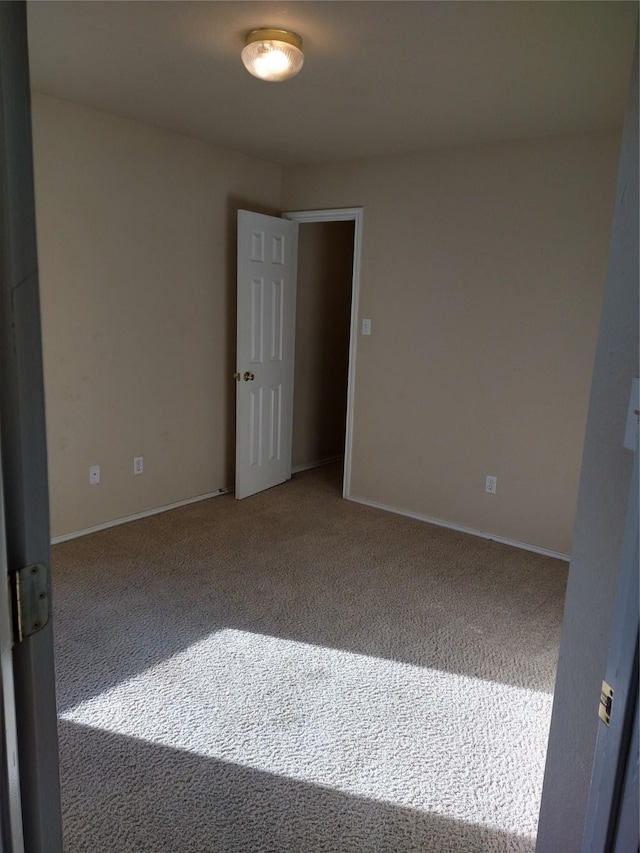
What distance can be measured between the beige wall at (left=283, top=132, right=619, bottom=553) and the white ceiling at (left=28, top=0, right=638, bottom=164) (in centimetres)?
30

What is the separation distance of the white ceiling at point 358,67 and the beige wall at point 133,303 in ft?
0.92

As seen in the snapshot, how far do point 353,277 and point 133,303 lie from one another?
154 centimetres

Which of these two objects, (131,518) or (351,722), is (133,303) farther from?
(351,722)

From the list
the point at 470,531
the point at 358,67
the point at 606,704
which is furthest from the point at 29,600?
the point at 470,531

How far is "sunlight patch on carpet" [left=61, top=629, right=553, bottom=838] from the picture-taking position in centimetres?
186

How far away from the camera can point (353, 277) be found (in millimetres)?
4277

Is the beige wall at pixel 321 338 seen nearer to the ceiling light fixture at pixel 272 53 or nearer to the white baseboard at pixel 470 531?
the white baseboard at pixel 470 531

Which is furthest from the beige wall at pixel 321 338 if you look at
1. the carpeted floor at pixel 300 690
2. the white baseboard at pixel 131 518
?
the carpeted floor at pixel 300 690

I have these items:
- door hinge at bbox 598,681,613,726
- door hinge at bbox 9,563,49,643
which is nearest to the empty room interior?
door hinge at bbox 598,681,613,726

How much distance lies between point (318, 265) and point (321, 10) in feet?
10.1

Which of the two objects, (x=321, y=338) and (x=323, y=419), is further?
(x=323, y=419)

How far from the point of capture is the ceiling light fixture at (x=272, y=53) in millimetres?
2197

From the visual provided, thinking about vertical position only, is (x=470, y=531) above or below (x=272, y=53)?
below

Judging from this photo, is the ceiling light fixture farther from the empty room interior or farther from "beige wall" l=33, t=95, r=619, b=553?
"beige wall" l=33, t=95, r=619, b=553
